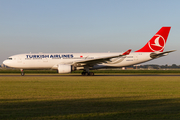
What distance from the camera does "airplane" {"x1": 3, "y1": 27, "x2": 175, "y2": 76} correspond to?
30.8 metres

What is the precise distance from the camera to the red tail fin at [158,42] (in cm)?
3225

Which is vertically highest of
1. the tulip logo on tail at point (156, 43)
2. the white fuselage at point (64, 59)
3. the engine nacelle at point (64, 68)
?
the tulip logo on tail at point (156, 43)

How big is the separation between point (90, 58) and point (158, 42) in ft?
32.9

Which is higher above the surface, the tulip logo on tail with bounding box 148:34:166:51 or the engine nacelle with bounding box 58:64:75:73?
the tulip logo on tail with bounding box 148:34:166:51

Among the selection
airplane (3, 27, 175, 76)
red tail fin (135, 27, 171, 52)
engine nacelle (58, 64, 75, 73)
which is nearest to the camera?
engine nacelle (58, 64, 75, 73)

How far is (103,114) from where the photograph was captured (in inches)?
241

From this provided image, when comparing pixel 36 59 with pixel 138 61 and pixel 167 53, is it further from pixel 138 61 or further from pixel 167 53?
pixel 167 53

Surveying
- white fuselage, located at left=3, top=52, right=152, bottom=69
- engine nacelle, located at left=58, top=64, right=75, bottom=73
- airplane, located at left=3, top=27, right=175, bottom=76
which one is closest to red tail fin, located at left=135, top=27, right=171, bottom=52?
airplane, located at left=3, top=27, right=175, bottom=76

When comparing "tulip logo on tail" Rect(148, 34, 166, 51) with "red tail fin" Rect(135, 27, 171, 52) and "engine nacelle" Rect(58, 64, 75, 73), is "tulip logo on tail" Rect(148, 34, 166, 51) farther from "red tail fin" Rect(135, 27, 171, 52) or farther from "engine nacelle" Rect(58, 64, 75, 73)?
"engine nacelle" Rect(58, 64, 75, 73)

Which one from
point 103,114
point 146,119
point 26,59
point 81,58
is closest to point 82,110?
point 103,114

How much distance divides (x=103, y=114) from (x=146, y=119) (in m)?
1.16

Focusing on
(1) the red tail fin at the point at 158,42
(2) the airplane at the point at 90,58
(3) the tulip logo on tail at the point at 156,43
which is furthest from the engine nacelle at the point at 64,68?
(3) the tulip logo on tail at the point at 156,43

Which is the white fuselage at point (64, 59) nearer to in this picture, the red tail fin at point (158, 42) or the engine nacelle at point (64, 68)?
the red tail fin at point (158, 42)

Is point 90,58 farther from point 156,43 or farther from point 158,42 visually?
point 158,42
